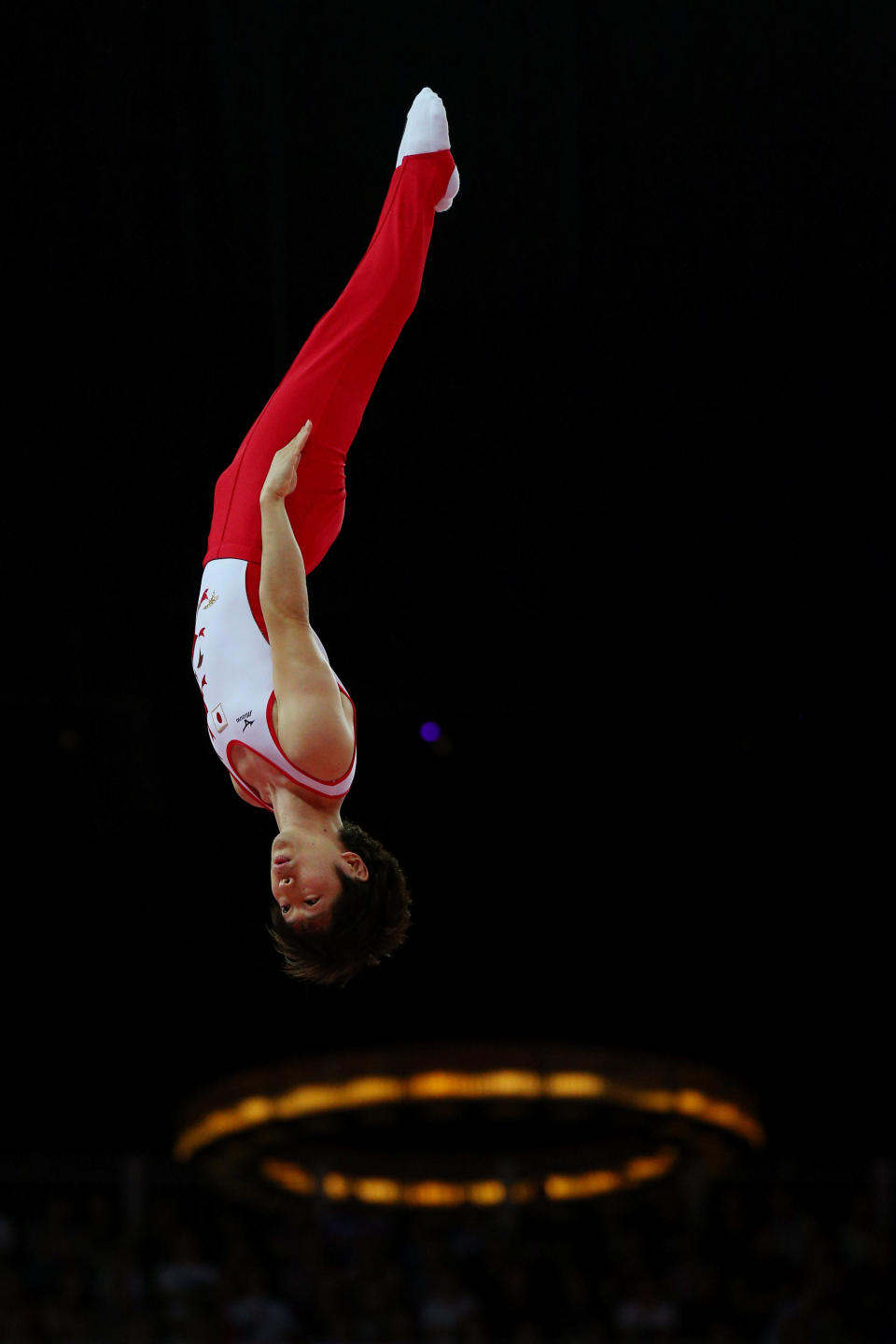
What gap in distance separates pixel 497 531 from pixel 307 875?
3176 mm

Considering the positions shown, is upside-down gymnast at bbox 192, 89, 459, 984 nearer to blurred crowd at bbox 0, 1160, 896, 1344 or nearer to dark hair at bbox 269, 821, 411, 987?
dark hair at bbox 269, 821, 411, 987

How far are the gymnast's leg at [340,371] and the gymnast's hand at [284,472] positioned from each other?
264 millimetres

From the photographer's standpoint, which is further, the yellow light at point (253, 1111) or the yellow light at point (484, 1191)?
the yellow light at point (484, 1191)

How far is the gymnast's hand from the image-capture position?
11.9ft

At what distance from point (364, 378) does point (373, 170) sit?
4.92 ft

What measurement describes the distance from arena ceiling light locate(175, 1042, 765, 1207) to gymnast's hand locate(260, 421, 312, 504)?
715cm

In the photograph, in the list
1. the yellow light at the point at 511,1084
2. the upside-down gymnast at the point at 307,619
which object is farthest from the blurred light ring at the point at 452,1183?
the upside-down gymnast at the point at 307,619

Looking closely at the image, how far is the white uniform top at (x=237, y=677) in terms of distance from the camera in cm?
376

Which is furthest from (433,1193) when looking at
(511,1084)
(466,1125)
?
(511,1084)

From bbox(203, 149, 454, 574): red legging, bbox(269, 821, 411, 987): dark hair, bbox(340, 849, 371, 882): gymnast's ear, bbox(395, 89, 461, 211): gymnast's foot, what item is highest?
bbox(395, 89, 461, 211): gymnast's foot

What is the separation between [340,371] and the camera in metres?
4.06

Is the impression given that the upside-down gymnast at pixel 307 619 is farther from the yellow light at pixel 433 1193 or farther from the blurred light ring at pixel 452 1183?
the yellow light at pixel 433 1193

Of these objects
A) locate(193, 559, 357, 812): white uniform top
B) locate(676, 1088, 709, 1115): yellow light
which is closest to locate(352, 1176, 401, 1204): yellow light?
locate(676, 1088, 709, 1115): yellow light

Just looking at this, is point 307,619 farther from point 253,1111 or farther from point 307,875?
point 253,1111
